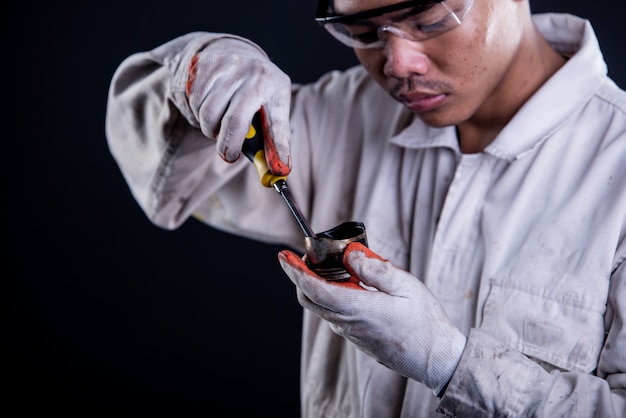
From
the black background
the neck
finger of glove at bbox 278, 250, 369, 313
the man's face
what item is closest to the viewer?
finger of glove at bbox 278, 250, 369, 313

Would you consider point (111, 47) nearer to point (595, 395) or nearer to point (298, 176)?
point (298, 176)

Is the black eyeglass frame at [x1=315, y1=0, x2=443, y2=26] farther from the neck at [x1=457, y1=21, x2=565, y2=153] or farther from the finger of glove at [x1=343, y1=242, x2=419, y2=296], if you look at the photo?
the finger of glove at [x1=343, y1=242, x2=419, y2=296]

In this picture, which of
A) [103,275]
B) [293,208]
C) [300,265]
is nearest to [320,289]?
[300,265]

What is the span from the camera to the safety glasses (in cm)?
140

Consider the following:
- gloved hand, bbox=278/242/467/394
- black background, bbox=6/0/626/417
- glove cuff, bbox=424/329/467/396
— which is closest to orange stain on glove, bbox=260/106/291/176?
gloved hand, bbox=278/242/467/394

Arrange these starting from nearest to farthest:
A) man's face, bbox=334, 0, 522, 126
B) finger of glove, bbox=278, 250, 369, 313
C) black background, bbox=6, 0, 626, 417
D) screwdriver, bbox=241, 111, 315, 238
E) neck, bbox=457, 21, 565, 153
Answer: finger of glove, bbox=278, 250, 369, 313 < screwdriver, bbox=241, 111, 315, 238 < man's face, bbox=334, 0, 522, 126 < neck, bbox=457, 21, 565, 153 < black background, bbox=6, 0, 626, 417

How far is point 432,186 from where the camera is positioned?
1.69m

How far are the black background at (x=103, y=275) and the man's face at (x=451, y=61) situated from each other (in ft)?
2.93

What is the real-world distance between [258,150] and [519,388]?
666mm

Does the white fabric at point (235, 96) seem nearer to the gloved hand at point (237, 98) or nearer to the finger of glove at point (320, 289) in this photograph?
the gloved hand at point (237, 98)

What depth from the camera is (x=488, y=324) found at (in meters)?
1.46

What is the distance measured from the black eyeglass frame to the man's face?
1 centimetres

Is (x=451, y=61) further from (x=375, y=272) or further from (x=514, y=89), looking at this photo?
(x=375, y=272)

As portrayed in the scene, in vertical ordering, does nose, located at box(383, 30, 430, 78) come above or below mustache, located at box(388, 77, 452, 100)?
above
